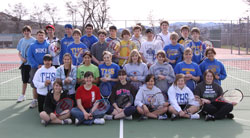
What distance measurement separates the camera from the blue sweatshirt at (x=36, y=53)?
514 cm

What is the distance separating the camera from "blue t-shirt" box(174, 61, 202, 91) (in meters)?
4.77

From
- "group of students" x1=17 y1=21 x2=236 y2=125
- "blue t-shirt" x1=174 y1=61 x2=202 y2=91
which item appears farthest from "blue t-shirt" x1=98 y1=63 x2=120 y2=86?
"blue t-shirt" x1=174 y1=61 x2=202 y2=91

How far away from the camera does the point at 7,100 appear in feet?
19.9

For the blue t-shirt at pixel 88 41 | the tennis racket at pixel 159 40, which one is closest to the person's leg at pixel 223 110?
the tennis racket at pixel 159 40

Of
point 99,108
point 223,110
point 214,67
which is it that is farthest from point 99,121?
point 214,67

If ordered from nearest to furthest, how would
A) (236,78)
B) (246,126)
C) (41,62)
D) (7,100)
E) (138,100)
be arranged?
1. (246,126)
2. (138,100)
3. (41,62)
4. (7,100)
5. (236,78)

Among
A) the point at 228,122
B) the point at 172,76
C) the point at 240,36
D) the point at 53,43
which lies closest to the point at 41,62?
the point at 53,43

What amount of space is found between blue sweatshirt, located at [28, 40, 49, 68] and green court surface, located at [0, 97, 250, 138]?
117cm

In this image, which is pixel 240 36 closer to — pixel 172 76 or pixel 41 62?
pixel 172 76

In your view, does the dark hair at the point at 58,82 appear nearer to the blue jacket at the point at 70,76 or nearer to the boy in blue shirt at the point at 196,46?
the blue jacket at the point at 70,76

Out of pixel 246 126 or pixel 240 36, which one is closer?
pixel 246 126

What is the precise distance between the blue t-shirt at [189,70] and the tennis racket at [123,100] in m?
1.06

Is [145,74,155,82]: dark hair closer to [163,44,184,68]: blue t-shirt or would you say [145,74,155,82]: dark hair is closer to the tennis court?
the tennis court

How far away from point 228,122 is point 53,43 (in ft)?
12.2
